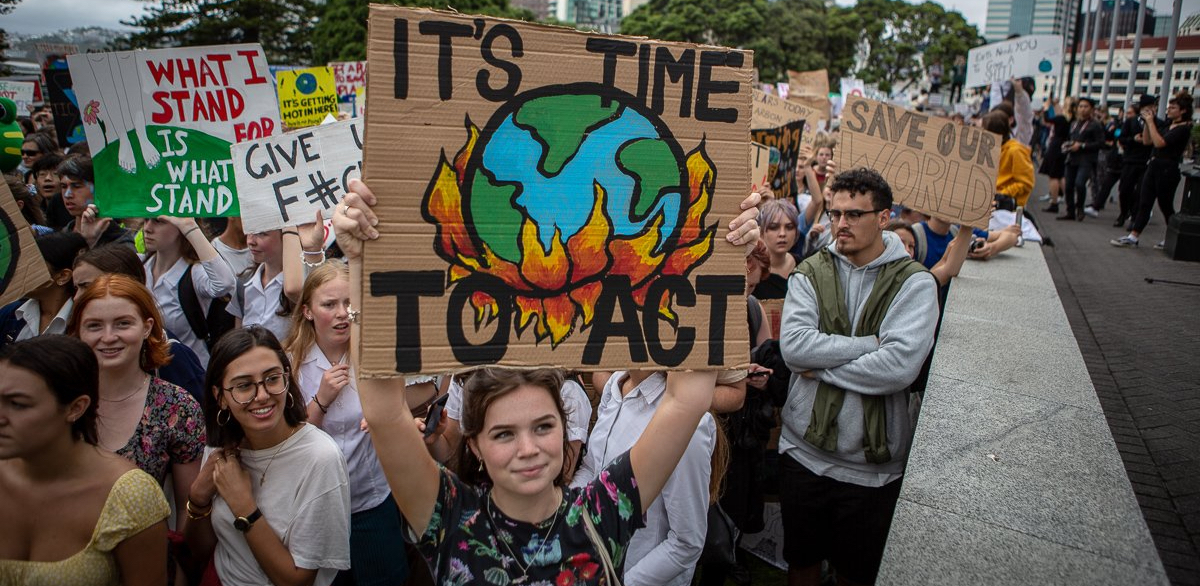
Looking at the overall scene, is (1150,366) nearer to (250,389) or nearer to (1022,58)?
(250,389)

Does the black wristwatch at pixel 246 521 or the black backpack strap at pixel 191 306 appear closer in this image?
the black wristwatch at pixel 246 521

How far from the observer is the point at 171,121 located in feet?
16.1

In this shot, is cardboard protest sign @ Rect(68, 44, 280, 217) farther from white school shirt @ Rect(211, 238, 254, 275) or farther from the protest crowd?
white school shirt @ Rect(211, 238, 254, 275)

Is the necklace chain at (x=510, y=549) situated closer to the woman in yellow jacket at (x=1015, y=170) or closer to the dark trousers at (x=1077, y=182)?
the woman in yellow jacket at (x=1015, y=170)

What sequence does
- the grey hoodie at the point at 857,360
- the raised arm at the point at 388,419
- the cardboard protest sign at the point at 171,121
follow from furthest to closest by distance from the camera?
the cardboard protest sign at the point at 171,121 → the grey hoodie at the point at 857,360 → the raised arm at the point at 388,419

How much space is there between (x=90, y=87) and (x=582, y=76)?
420 cm

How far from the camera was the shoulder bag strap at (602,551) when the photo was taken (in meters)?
2.08

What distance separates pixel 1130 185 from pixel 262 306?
42.5 feet

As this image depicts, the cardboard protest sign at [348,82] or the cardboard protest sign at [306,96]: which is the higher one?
the cardboard protest sign at [348,82]

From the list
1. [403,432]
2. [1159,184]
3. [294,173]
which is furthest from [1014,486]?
[1159,184]

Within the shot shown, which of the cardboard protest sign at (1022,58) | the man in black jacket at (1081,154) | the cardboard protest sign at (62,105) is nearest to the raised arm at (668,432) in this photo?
the cardboard protest sign at (62,105)

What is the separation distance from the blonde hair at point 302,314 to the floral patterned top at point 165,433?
0.55m

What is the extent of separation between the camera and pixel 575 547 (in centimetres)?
209

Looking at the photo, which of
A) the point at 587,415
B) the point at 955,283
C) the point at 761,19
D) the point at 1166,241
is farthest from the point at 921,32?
the point at 587,415
